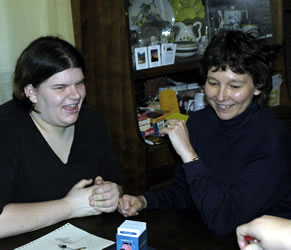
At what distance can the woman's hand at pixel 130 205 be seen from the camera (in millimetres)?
1421

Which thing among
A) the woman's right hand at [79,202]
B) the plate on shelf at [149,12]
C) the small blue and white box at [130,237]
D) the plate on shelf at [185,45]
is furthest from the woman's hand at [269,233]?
the plate on shelf at [185,45]

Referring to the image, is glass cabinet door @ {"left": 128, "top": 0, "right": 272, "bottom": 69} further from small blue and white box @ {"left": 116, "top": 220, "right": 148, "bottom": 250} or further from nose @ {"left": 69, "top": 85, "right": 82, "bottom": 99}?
small blue and white box @ {"left": 116, "top": 220, "right": 148, "bottom": 250}

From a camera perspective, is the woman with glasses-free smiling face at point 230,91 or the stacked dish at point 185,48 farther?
the stacked dish at point 185,48

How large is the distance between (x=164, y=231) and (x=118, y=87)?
0.95 meters

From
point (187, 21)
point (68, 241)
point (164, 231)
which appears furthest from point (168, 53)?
point (68, 241)

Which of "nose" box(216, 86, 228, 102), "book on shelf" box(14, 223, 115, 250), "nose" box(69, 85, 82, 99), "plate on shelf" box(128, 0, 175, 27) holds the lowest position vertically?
"book on shelf" box(14, 223, 115, 250)

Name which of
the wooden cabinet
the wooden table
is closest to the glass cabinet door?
the wooden cabinet

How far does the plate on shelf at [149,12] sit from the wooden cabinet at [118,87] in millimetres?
192

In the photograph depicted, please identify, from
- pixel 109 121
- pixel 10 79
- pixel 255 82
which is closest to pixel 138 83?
pixel 109 121

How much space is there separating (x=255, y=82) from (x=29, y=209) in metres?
0.95

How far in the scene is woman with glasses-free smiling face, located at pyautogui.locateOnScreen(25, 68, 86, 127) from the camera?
1.47 m

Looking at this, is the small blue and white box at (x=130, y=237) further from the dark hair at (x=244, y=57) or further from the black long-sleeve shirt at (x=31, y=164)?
the dark hair at (x=244, y=57)

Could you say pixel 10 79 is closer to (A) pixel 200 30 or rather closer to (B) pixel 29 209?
(B) pixel 29 209

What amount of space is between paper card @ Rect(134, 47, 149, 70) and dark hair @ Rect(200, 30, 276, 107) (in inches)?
22.5
